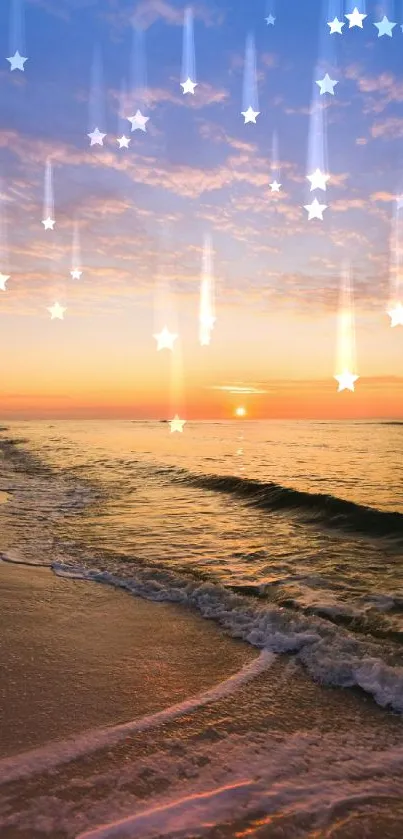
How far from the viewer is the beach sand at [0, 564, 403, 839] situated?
3287 millimetres

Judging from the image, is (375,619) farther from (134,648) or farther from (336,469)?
(336,469)

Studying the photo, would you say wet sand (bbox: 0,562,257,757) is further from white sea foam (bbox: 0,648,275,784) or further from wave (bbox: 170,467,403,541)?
wave (bbox: 170,467,403,541)

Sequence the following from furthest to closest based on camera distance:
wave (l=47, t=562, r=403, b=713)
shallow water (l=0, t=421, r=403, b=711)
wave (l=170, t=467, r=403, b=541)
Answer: wave (l=170, t=467, r=403, b=541)
shallow water (l=0, t=421, r=403, b=711)
wave (l=47, t=562, r=403, b=713)

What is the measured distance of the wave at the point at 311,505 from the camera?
14.3m

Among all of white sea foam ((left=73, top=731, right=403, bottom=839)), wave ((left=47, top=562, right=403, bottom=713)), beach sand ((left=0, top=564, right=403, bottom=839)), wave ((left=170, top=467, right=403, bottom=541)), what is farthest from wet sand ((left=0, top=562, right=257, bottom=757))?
wave ((left=170, top=467, right=403, bottom=541))

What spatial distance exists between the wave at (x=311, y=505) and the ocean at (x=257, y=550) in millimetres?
57

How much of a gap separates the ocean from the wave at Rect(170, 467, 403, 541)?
6 cm

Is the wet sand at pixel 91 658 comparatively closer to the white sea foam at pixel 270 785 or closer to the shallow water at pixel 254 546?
the shallow water at pixel 254 546

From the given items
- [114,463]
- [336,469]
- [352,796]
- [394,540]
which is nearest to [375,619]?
[352,796]

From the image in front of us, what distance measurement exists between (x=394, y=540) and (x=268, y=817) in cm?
1061

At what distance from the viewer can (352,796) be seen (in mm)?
3541

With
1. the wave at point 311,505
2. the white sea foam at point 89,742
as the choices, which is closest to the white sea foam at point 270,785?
the white sea foam at point 89,742

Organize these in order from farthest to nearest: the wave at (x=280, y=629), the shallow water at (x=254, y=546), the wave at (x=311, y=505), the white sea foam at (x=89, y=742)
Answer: the wave at (x=311, y=505) → the shallow water at (x=254, y=546) → the wave at (x=280, y=629) → the white sea foam at (x=89, y=742)

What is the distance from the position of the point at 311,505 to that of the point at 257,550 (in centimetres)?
620
